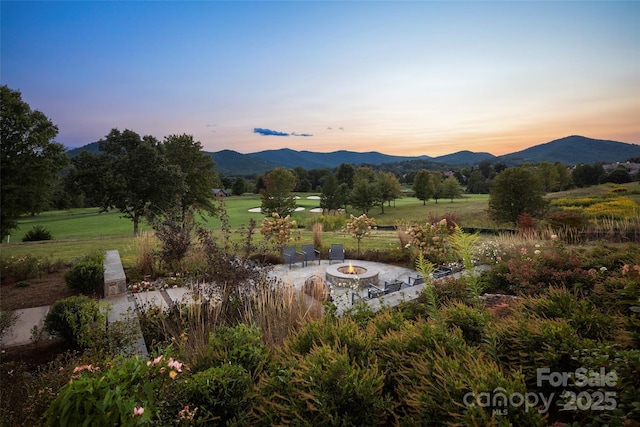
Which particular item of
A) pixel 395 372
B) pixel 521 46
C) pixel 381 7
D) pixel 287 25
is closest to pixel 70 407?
pixel 395 372

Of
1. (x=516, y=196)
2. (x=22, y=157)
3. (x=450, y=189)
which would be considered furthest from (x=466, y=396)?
(x=450, y=189)

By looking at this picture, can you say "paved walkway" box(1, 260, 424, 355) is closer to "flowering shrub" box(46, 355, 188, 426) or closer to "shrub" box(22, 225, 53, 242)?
"flowering shrub" box(46, 355, 188, 426)

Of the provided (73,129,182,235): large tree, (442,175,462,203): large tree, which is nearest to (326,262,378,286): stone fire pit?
(73,129,182,235): large tree

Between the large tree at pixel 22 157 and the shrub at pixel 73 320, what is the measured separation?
10224 millimetres

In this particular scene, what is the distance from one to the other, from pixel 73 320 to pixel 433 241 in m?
8.18

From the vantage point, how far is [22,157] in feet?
38.4

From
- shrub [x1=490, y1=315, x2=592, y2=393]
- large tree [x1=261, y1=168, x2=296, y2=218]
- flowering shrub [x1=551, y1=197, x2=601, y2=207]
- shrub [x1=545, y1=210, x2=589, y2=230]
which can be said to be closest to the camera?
shrub [x1=490, y1=315, x2=592, y2=393]

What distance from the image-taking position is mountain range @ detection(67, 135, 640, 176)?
1964 cm

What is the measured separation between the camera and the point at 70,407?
130 cm

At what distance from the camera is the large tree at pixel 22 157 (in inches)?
449

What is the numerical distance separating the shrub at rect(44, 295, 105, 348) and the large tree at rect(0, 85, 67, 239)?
10.2 meters

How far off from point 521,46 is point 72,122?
15288mm

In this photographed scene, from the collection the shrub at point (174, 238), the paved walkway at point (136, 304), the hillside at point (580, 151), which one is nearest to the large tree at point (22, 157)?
the shrub at point (174, 238)

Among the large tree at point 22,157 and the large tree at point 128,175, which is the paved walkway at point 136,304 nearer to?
the large tree at point 22,157
